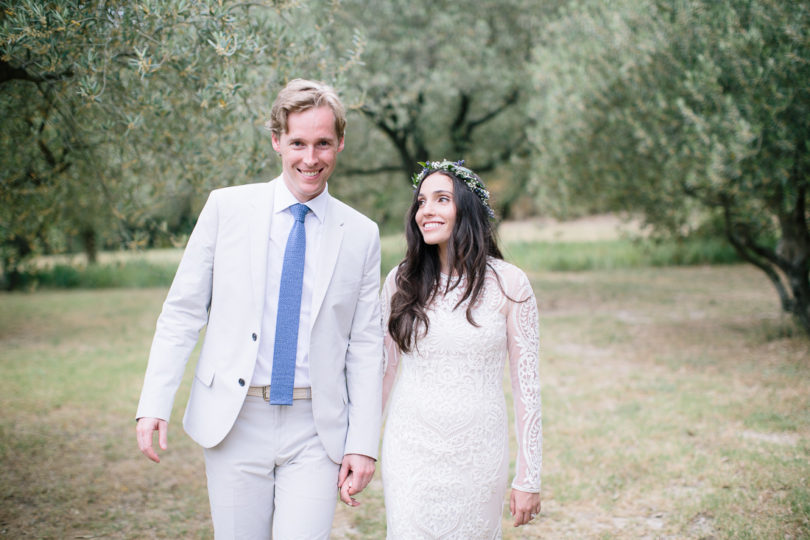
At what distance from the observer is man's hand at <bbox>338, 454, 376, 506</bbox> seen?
2.72 meters

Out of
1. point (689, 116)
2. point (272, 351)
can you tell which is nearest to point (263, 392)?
point (272, 351)

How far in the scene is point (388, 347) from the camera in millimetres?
→ 3125

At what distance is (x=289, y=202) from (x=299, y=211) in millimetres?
63

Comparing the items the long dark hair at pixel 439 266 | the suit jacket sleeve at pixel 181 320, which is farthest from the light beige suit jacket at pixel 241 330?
the long dark hair at pixel 439 266

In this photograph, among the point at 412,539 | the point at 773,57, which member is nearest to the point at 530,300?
the point at 412,539

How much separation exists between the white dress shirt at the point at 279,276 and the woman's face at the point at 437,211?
47 centimetres

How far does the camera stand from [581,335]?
11.6 m

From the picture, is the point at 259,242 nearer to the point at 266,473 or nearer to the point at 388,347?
the point at 388,347

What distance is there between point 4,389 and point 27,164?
13.7ft

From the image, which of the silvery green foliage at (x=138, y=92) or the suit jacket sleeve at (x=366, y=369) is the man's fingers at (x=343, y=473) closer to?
the suit jacket sleeve at (x=366, y=369)

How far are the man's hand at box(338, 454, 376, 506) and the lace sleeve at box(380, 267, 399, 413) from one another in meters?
0.38

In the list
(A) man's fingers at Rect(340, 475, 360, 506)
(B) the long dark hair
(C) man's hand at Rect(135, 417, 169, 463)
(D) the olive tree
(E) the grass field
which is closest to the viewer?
(C) man's hand at Rect(135, 417, 169, 463)

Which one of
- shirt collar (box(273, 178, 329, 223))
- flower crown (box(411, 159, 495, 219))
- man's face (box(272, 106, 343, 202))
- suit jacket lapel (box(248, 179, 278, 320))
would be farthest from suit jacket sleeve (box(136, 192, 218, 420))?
flower crown (box(411, 159, 495, 219))

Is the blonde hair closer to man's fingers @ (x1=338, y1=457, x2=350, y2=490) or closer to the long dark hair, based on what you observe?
the long dark hair
